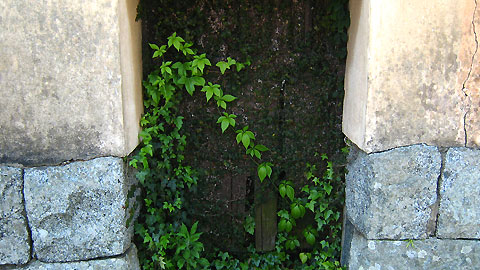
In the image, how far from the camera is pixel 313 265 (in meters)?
2.79

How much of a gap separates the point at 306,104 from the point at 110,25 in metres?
1.35

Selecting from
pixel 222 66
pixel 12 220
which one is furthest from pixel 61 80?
pixel 222 66

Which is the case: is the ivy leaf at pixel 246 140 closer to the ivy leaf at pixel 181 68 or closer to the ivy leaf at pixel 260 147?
the ivy leaf at pixel 260 147

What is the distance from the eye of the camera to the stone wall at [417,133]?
6.72 ft

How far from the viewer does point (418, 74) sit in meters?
2.09

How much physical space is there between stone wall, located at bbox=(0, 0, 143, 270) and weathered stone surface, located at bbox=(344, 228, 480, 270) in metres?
1.45

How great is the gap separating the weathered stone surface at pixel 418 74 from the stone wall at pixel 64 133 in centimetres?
130

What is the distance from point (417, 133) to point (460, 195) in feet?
1.39

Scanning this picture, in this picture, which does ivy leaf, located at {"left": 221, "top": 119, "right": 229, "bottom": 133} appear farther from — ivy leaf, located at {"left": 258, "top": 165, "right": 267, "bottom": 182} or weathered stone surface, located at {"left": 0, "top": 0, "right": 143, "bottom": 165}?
weathered stone surface, located at {"left": 0, "top": 0, "right": 143, "bottom": 165}

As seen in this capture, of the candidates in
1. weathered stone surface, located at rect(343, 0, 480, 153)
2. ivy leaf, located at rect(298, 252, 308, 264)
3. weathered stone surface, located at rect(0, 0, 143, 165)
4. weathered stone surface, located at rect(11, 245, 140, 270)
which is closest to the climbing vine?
ivy leaf, located at rect(298, 252, 308, 264)

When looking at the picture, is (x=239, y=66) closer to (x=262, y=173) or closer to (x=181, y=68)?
(x=181, y=68)

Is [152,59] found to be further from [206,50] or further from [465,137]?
[465,137]

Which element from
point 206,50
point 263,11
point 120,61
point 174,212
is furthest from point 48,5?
point 174,212

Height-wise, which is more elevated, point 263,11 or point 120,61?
point 263,11
